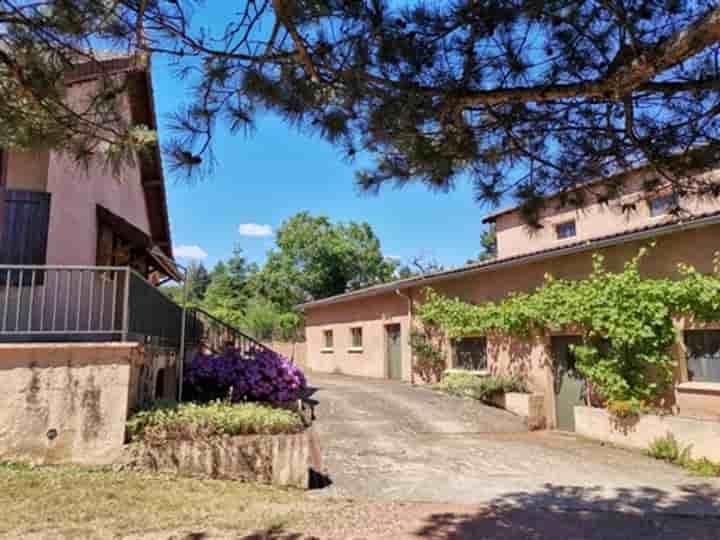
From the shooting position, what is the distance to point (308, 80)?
382cm

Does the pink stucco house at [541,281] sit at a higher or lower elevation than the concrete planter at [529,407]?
higher

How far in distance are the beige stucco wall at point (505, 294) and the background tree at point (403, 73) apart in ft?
19.3

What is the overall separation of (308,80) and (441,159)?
1304 millimetres

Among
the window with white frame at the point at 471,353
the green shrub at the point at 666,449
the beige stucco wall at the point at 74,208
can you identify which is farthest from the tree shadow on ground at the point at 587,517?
the window with white frame at the point at 471,353

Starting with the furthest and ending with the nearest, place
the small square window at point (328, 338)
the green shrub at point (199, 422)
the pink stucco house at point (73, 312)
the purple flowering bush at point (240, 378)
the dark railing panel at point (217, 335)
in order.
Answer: the small square window at point (328, 338), the dark railing panel at point (217, 335), the purple flowering bush at point (240, 378), the green shrub at point (199, 422), the pink stucco house at point (73, 312)

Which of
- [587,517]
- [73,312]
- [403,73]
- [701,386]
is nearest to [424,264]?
[701,386]

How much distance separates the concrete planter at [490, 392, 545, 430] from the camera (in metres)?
11.2

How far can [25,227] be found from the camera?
7258 mm

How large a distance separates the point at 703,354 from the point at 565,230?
989 centimetres

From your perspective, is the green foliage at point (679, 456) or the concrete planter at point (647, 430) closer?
the green foliage at point (679, 456)

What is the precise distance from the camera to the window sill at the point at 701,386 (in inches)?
333

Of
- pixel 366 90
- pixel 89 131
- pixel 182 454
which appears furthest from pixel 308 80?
pixel 182 454

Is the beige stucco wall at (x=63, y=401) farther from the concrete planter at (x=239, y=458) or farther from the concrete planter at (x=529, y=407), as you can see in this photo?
the concrete planter at (x=529, y=407)

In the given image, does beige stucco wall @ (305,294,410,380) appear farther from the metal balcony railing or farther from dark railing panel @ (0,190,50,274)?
dark railing panel @ (0,190,50,274)
